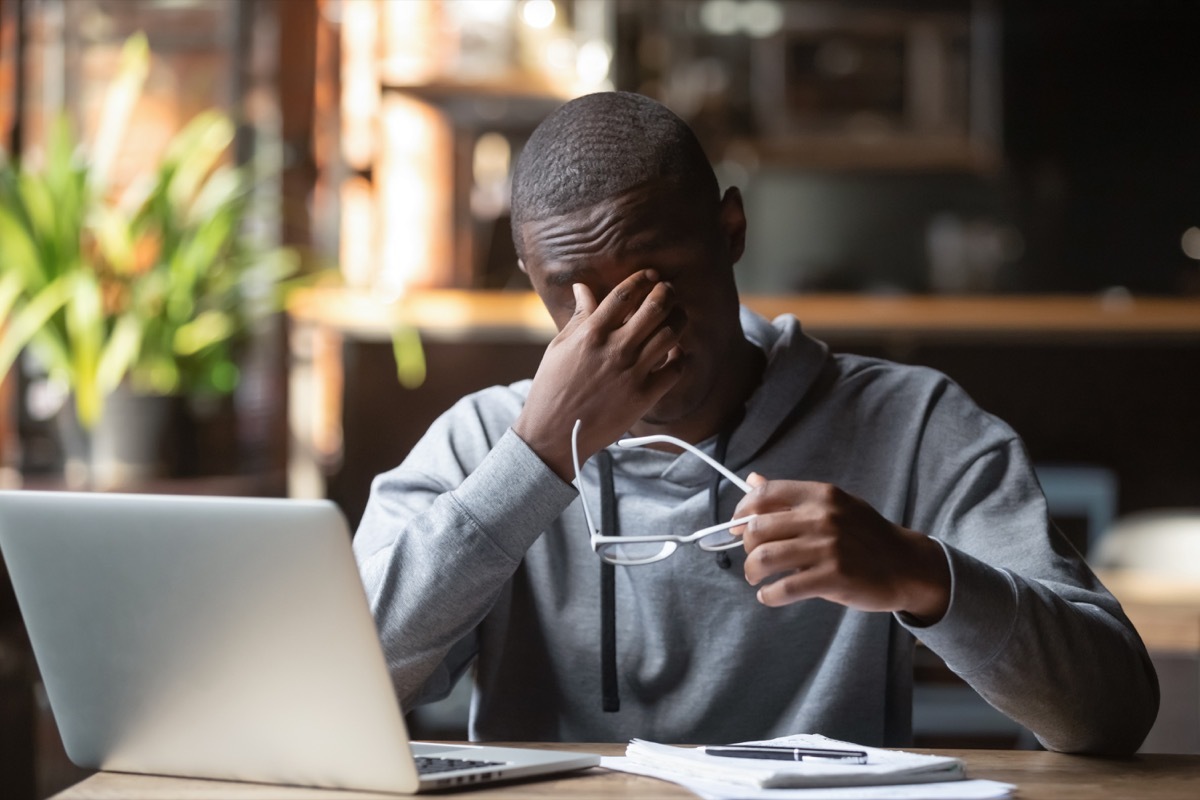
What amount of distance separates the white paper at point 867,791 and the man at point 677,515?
14cm

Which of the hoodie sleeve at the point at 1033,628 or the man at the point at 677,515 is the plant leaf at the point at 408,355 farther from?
the hoodie sleeve at the point at 1033,628

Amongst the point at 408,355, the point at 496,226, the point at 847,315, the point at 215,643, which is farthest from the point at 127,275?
the point at 215,643

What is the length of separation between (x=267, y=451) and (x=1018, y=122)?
290 cm

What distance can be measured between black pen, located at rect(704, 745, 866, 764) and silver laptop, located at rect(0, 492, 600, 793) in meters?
0.10

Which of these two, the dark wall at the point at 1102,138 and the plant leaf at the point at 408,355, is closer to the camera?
the plant leaf at the point at 408,355

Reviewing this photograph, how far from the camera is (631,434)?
1339 millimetres

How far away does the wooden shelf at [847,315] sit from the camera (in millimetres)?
2982

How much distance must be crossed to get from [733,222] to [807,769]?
1.91 ft

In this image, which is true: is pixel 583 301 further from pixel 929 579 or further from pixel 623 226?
pixel 929 579

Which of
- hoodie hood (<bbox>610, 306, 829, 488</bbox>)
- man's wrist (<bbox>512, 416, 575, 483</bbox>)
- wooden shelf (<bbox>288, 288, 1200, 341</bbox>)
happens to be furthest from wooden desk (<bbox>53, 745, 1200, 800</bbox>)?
wooden shelf (<bbox>288, 288, 1200, 341</bbox>)

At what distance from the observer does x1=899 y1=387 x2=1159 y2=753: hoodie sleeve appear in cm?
101

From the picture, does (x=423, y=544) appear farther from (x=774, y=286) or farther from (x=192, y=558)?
(x=774, y=286)

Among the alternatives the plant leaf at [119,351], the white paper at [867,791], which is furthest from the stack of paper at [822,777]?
the plant leaf at [119,351]

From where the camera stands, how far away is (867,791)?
875mm
